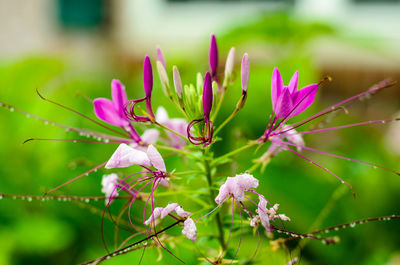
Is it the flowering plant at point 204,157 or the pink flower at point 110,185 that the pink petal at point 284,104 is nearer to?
the flowering plant at point 204,157

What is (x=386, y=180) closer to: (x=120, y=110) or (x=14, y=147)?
(x=120, y=110)

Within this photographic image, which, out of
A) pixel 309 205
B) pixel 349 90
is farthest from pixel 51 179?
pixel 349 90

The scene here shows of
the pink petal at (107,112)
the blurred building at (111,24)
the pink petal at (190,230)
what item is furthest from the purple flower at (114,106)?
the blurred building at (111,24)

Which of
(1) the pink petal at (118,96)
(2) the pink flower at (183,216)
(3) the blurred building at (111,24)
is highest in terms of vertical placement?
(1) the pink petal at (118,96)

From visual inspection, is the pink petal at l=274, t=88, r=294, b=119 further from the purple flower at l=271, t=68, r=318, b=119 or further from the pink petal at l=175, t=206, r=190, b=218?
the pink petal at l=175, t=206, r=190, b=218

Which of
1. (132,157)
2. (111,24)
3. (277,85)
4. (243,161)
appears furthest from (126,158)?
(111,24)

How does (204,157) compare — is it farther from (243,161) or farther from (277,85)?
(243,161)
